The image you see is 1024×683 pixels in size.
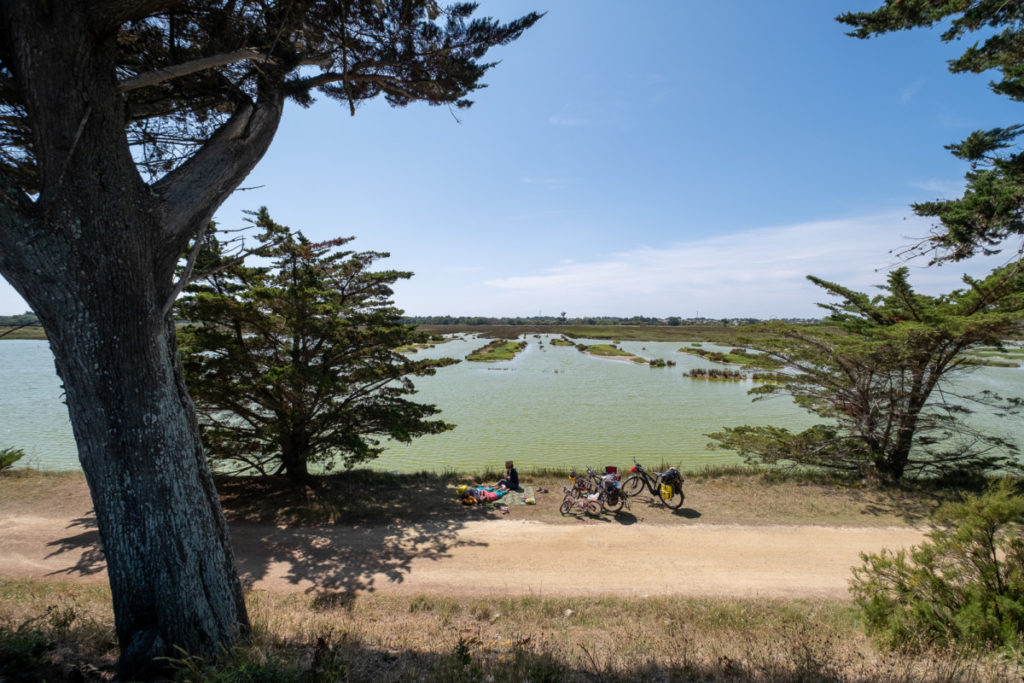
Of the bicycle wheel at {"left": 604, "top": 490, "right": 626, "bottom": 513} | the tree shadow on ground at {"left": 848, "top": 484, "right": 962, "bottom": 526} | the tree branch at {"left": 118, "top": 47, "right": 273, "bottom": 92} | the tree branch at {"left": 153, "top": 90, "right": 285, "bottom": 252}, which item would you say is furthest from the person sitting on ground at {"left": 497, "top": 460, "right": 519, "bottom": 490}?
the tree branch at {"left": 118, "top": 47, "right": 273, "bottom": 92}

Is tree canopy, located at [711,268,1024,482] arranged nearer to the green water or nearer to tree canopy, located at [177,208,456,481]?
the green water

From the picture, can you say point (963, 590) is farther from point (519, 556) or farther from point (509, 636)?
point (519, 556)

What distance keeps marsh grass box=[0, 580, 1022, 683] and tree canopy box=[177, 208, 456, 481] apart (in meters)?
4.26

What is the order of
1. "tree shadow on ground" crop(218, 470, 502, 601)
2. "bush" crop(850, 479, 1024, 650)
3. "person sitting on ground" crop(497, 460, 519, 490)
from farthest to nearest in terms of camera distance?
"person sitting on ground" crop(497, 460, 519, 490), "tree shadow on ground" crop(218, 470, 502, 601), "bush" crop(850, 479, 1024, 650)

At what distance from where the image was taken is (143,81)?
3.52 metres

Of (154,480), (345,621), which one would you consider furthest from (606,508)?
(154,480)

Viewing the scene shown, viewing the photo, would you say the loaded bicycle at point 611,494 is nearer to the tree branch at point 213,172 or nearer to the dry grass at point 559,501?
the dry grass at point 559,501

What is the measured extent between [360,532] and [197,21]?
29.7ft

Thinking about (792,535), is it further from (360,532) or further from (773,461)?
(360,532)

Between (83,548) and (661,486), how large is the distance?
1258 centimetres

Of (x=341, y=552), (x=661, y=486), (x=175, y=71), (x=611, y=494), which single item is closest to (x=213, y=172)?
(x=175, y=71)

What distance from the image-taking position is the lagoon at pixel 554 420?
52.7 ft

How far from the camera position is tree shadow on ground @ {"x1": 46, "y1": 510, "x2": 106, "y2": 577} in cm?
762

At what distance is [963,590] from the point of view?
469 centimetres
